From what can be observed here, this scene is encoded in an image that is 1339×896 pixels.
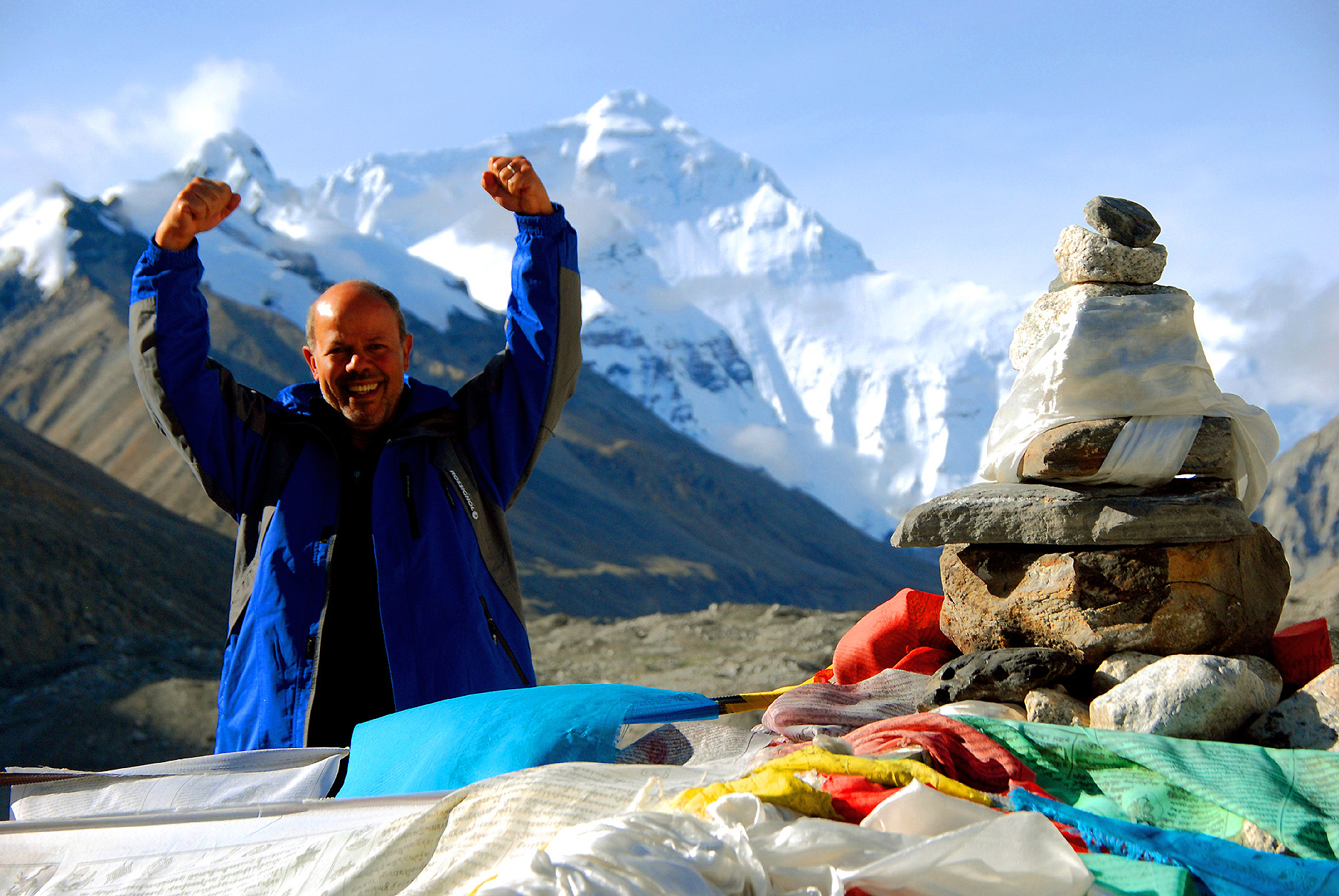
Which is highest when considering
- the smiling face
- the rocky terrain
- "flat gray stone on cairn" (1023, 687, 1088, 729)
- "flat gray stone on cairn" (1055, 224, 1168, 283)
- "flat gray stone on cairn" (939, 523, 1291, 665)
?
"flat gray stone on cairn" (1055, 224, 1168, 283)

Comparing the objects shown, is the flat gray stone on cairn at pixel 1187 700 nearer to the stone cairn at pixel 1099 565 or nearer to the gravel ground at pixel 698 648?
the stone cairn at pixel 1099 565

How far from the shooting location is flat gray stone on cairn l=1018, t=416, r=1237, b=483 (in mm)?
3701

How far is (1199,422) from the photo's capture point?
3.72 m

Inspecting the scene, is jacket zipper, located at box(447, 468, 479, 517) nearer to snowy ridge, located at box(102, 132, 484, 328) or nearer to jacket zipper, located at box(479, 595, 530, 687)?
jacket zipper, located at box(479, 595, 530, 687)

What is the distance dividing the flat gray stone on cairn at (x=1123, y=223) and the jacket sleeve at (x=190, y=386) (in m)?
2.65

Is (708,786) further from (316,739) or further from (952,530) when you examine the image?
(952,530)

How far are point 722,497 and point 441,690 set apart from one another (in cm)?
6566

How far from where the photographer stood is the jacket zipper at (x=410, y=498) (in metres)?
3.19

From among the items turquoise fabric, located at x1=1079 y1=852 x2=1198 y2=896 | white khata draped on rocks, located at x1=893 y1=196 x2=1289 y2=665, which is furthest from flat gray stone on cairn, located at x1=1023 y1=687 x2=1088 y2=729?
turquoise fabric, located at x1=1079 y1=852 x2=1198 y2=896

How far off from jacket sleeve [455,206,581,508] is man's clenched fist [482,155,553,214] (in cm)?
3

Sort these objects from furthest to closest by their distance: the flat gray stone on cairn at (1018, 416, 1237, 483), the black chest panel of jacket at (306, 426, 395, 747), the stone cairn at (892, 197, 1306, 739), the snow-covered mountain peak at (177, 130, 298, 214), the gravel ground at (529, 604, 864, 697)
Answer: the snow-covered mountain peak at (177, 130, 298, 214)
the gravel ground at (529, 604, 864, 697)
the flat gray stone on cairn at (1018, 416, 1237, 483)
the stone cairn at (892, 197, 1306, 739)
the black chest panel of jacket at (306, 426, 395, 747)

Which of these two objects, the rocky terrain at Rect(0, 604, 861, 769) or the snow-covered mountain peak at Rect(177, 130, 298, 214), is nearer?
the rocky terrain at Rect(0, 604, 861, 769)

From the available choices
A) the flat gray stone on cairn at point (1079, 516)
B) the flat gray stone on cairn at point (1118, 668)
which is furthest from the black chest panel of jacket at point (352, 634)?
the flat gray stone on cairn at point (1118, 668)

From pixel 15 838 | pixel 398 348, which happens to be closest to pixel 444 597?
pixel 398 348
